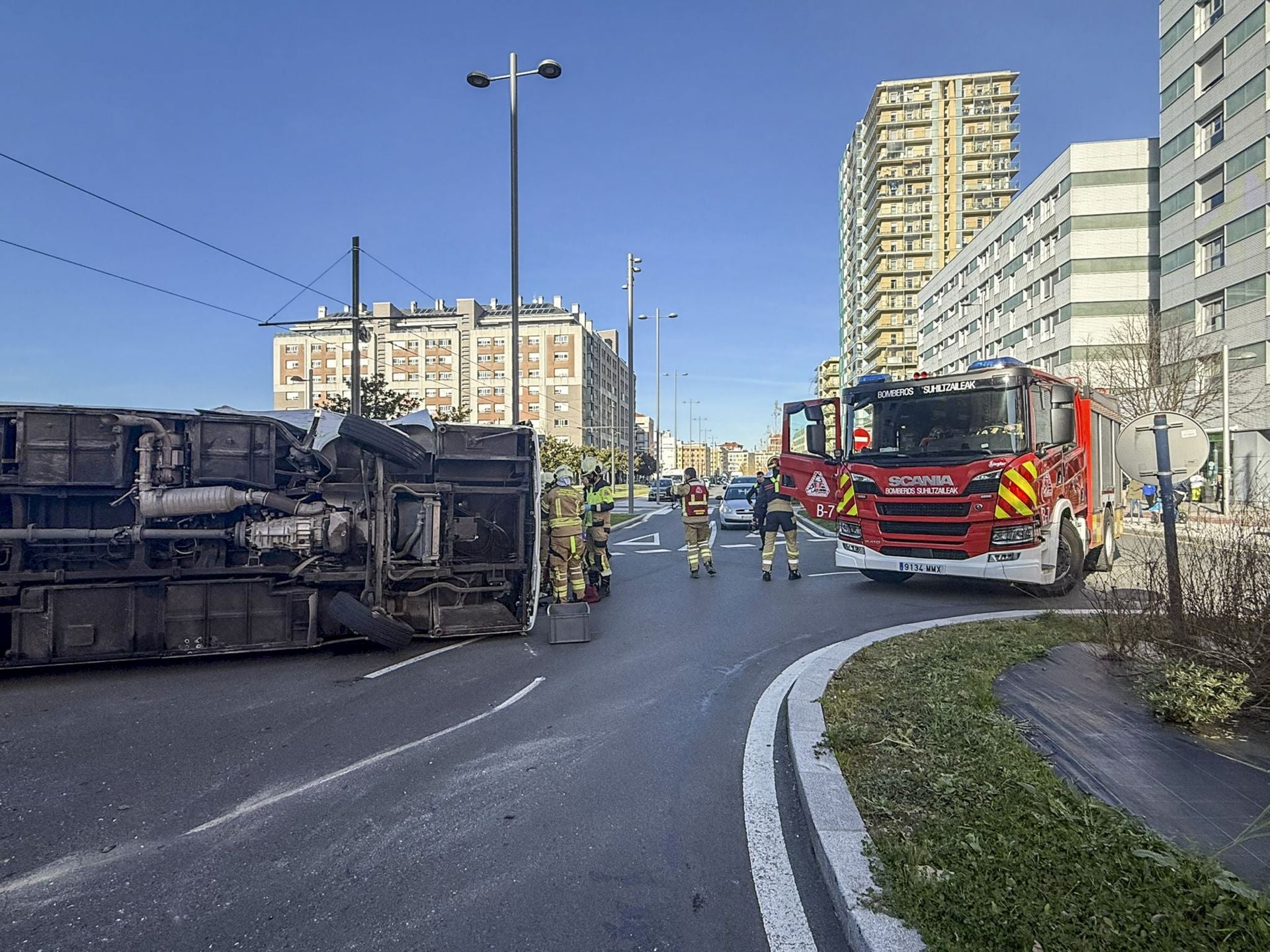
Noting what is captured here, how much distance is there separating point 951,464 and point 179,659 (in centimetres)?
862

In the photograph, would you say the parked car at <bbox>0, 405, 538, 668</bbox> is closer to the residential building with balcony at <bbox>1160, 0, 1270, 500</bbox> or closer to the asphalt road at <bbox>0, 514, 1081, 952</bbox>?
the asphalt road at <bbox>0, 514, 1081, 952</bbox>

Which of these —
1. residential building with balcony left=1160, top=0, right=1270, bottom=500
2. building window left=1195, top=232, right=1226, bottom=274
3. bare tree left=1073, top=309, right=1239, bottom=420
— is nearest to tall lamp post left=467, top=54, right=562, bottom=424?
bare tree left=1073, top=309, right=1239, bottom=420

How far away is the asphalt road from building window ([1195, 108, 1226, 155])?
4031 centimetres

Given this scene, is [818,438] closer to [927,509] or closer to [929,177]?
[927,509]

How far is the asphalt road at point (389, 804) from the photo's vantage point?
275 cm

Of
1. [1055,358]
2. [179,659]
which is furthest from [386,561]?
[1055,358]

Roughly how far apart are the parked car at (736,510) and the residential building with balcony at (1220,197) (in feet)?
63.4

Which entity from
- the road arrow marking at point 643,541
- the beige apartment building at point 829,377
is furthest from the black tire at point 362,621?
the beige apartment building at point 829,377

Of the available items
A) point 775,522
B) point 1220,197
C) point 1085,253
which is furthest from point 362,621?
point 1085,253

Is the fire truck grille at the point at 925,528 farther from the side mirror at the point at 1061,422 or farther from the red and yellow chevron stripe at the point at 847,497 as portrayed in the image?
the side mirror at the point at 1061,422

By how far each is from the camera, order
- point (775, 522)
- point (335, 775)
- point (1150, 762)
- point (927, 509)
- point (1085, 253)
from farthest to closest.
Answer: point (1085, 253), point (775, 522), point (927, 509), point (335, 775), point (1150, 762)

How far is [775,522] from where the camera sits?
1173 cm

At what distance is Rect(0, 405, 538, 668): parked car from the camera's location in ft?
20.4

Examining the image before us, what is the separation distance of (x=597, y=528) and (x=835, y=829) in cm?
769
